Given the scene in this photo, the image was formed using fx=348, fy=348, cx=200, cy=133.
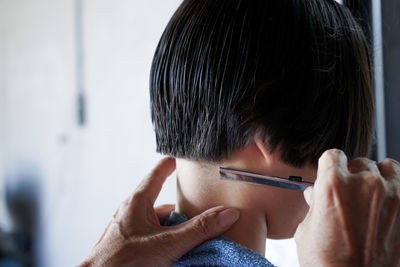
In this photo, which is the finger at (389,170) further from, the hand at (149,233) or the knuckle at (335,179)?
the hand at (149,233)

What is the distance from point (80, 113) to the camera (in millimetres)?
1366

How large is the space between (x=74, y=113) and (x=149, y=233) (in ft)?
3.28

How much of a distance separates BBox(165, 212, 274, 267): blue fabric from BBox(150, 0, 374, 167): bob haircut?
0.12 meters

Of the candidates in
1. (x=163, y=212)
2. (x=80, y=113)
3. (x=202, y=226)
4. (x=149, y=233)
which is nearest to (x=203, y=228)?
(x=202, y=226)

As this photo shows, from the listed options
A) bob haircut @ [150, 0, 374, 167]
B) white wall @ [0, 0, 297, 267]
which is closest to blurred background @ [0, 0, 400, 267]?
white wall @ [0, 0, 297, 267]

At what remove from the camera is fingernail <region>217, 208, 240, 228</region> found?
1.60 feet

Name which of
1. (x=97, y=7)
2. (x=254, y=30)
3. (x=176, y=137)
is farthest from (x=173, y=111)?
(x=97, y=7)

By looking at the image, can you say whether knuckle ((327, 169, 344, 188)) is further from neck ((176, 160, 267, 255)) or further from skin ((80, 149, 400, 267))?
neck ((176, 160, 267, 255))

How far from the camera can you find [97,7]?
1246 millimetres

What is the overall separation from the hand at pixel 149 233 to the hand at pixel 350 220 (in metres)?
0.14

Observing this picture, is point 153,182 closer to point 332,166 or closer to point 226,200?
point 226,200

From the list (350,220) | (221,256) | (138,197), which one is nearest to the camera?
(350,220)

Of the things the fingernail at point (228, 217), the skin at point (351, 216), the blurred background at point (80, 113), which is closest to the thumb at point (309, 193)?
the skin at point (351, 216)

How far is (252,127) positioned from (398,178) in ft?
0.61
